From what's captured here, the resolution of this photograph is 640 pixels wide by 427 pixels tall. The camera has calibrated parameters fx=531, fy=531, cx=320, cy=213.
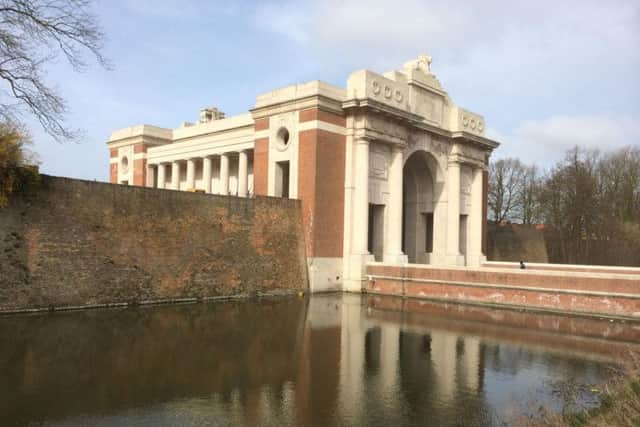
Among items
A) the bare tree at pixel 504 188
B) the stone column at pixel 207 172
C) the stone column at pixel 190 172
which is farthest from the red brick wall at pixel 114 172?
the bare tree at pixel 504 188

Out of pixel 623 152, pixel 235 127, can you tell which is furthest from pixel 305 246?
pixel 623 152

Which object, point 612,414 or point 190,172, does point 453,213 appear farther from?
point 612,414

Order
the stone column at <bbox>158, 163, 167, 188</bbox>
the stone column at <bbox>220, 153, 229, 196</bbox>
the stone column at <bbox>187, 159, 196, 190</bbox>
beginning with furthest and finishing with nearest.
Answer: the stone column at <bbox>158, 163, 167, 188</bbox> → the stone column at <bbox>187, 159, 196, 190</bbox> → the stone column at <bbox>220, 153, 229, 196</bbox>

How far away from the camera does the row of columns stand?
1394 inches

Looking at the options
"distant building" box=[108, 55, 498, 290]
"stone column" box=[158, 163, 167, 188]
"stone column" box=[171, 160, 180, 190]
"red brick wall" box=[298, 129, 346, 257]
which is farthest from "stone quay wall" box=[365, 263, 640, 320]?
"stone column" box=[158, 163, 167, 188]

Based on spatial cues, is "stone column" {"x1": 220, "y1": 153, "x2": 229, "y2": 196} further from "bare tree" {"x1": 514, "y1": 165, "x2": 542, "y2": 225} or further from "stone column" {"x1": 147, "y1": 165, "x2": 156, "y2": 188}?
"bare tree" {"x1": 514, "y1": 165, "x2": 542, "y2": 225}

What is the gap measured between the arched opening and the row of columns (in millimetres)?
10704

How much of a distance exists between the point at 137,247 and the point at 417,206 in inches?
809

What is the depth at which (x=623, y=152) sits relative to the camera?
1906 inches

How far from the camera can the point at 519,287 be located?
838 inches

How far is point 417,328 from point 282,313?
15.7ft

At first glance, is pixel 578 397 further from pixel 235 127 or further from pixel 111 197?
pixel 235 127

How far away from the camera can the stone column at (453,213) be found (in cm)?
3366

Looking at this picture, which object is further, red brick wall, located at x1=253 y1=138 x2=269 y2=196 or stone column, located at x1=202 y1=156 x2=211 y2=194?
stone column, located at x1=202 y1=156 x2=211 y2=194
